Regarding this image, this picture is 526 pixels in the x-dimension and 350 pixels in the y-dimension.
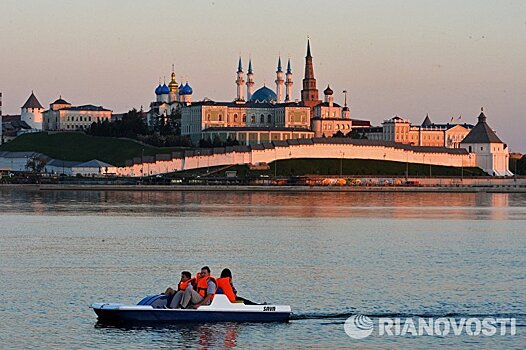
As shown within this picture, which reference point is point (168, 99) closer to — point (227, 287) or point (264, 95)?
point (264, 95)

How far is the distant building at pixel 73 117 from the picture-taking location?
119688mm

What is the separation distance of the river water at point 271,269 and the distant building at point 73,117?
70.6 meters

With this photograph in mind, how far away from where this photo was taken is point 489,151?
3767 inches

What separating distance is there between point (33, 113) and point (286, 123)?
36.7 metres

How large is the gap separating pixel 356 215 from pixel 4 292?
95.2ft

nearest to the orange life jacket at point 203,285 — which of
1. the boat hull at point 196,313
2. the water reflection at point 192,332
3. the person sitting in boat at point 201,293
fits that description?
the person sitting in boat at point 201,293

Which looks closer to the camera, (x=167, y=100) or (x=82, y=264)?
(x=82, y=264)

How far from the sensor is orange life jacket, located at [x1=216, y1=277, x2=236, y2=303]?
17578 millimetres

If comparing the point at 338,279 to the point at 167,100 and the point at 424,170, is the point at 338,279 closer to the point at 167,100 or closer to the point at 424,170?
the point at 424,170

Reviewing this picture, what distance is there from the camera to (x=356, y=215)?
160ft

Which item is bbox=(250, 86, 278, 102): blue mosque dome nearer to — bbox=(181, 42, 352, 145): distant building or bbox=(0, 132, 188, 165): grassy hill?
bbox=(181, 42, 352, 145): distant building

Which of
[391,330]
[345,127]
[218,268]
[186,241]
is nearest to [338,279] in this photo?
[218,268]

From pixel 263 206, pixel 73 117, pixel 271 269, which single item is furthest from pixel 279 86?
pixel 271 269

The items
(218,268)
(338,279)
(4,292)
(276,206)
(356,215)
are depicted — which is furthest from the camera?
(276,206)
